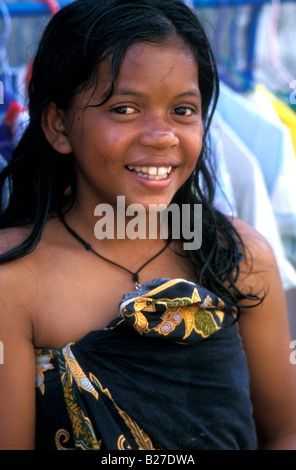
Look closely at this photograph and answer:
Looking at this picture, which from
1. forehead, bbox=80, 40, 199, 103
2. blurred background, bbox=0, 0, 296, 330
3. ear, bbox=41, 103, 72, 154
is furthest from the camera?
blurred background, bbox=0, 0, 296, 330

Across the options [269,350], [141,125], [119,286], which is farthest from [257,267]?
[141,125]

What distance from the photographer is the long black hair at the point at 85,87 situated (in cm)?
93

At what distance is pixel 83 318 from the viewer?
0.97 meters

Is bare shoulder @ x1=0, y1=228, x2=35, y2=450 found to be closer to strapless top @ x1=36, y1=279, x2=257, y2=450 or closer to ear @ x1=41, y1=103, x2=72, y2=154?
strapless top @ x1=36, y1=279, x2=257, y2=450

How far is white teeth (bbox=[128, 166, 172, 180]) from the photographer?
0.93 meters

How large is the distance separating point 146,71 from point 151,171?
0.56 feet

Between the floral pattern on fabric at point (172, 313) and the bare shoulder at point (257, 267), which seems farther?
the bare shoulder at point (257, 267)

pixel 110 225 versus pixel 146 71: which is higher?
pixel 146 71

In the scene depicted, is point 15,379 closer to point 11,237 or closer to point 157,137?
point 11,237

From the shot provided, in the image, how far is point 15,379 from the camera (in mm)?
901

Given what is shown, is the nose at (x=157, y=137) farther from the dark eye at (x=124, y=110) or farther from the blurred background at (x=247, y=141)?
the blurred background at (x=247, y=141)

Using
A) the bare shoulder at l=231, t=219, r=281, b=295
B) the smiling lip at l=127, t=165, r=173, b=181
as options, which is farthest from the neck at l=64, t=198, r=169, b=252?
the bare shoulder at l=231, t=219, r=281, b=295

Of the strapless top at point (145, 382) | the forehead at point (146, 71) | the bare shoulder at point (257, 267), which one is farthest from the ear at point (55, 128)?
the bare shoulder at point (257, 267)

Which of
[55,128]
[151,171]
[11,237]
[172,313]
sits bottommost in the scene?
[172,313]
